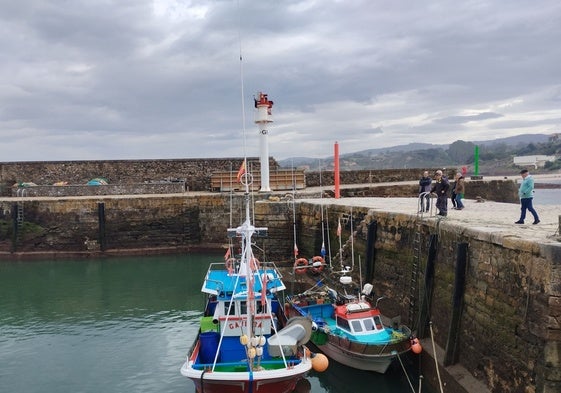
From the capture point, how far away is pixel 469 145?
162 metres

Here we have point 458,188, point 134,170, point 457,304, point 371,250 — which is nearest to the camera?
point 457,304

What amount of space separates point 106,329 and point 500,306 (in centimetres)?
1113

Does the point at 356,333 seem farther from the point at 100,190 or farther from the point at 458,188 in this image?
the point at 100,190

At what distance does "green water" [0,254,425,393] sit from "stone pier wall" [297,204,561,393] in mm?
2034

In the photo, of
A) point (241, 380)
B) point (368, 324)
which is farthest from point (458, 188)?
point (241, 380)

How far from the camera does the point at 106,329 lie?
1445 cm

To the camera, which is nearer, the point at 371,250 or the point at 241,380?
the point at 241,380

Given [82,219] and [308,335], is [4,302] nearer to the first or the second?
[82,219]

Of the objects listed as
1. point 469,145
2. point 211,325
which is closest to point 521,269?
point 211,325

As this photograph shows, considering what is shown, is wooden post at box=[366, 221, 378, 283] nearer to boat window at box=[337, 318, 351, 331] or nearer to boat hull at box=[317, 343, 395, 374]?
boat window at box=[337, 318, 351, 331]

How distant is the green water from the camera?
35.0ft

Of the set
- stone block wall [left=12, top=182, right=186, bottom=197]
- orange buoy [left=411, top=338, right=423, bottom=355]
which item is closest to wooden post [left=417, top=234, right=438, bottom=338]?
orange buoy [left=411, top=338, right=423, bottom=355]

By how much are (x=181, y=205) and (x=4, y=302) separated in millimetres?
10138

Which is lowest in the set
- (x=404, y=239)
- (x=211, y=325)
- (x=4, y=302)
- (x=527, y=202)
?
(x=4, y=302)
